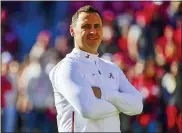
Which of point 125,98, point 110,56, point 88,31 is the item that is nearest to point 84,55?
point 88,31

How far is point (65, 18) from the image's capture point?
21.2 feet

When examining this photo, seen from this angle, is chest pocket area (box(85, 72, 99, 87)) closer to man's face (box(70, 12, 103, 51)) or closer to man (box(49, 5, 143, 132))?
man (box(49, 5, 143, 132))

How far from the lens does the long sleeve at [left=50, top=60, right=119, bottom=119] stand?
2535 millimetres

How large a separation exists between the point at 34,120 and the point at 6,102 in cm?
37

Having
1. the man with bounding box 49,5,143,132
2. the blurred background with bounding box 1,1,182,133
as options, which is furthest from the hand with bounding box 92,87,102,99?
the blurred background with bounding box 1,1,182,133

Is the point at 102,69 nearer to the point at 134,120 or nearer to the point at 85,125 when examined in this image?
the point at 85,125

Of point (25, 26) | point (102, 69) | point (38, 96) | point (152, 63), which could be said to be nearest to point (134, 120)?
point (152, 63)

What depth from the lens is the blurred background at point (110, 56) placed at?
598cm

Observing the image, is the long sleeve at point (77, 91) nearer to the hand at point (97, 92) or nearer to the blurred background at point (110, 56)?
the hand at point (97, 92)

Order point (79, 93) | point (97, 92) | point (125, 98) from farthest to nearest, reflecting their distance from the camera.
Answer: point (125, 98)
point (97, 92)
point (79, 93)

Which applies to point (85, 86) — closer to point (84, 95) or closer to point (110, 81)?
point (84, 95)

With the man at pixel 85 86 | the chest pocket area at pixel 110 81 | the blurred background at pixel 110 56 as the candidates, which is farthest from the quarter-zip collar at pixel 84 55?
the blurred background at pixel 110 56

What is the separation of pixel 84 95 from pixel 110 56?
3565 millimetres

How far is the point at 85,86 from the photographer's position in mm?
2594
